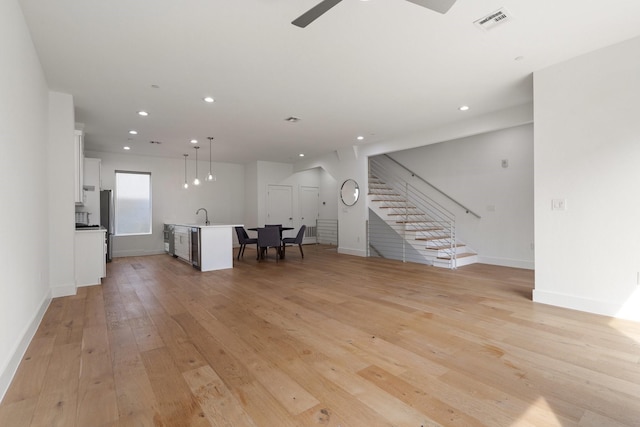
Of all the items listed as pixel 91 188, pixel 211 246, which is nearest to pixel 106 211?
pixel 91 188

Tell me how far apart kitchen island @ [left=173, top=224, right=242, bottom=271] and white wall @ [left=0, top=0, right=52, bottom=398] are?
2.53m

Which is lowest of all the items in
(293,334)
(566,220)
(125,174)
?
(293,334)

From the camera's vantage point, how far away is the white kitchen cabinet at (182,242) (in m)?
6.60

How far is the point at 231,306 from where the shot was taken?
11.8 feet

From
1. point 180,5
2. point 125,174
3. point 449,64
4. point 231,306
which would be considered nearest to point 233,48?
point 180,5

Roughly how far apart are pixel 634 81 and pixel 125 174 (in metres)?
9.83

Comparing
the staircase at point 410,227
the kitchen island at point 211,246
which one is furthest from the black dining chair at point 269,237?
the staircase at point 410,227

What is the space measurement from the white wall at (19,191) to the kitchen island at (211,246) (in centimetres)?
253

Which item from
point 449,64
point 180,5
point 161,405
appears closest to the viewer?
point 161,405

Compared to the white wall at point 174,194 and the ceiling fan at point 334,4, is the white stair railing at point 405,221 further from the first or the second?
the ceiling fan at point 334,4

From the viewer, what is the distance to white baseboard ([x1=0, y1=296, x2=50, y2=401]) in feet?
6.17

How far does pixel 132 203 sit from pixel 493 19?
878 centimetres

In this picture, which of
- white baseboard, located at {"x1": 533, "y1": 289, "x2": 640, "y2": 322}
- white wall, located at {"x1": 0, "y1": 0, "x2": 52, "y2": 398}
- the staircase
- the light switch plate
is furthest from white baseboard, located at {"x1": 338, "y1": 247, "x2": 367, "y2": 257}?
white wall, located at {"x1": 0, "y1": 0, "x2": 52, "y2": 398}

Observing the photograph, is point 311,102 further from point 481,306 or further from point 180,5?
point 481,306
